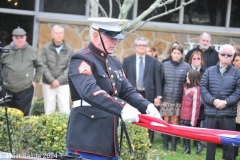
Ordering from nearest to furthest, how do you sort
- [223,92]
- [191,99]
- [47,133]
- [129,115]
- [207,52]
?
[129,115]
[47,133]
[223,92]
[191,99]
[207,52]

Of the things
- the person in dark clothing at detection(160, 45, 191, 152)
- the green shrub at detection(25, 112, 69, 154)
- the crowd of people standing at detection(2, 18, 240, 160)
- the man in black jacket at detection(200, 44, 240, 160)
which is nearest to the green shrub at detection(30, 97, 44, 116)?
the crowd of people standing at detection(2, 18, 240, 160)

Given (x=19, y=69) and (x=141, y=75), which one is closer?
(x=19, y=69)

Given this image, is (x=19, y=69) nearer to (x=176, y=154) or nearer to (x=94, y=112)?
(x=176, y=154)

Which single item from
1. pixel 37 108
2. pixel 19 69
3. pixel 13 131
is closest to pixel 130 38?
pixel 37 108

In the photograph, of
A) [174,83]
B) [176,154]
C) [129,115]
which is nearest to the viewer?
[129,115]

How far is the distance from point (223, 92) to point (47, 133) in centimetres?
279

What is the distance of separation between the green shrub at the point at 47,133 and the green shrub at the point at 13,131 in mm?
120

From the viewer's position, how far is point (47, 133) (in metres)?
7.43

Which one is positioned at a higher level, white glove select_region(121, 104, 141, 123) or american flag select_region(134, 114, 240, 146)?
white glove select_region(121, 104, 141, 123)

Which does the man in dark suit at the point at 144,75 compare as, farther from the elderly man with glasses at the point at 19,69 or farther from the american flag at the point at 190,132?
the american flag at the point at 190,132

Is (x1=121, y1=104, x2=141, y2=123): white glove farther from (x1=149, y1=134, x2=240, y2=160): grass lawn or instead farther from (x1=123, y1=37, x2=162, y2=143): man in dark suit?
(x1=123, y1=37, x2=162, y2=143): man in dark suit

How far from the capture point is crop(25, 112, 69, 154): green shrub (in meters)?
7.30

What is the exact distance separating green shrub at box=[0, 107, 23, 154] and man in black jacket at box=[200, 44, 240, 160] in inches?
111

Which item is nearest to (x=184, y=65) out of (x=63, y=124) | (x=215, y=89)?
(x=215, y=89)
